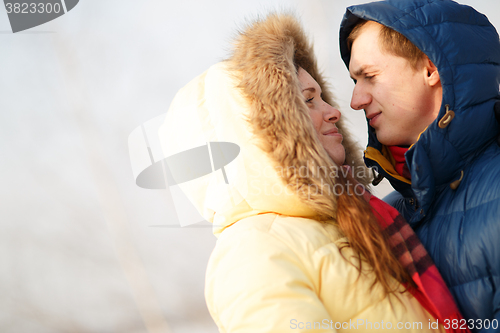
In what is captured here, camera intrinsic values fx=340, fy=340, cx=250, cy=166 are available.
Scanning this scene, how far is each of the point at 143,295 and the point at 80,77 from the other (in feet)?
3.74

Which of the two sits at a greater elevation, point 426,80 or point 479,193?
point 426,80

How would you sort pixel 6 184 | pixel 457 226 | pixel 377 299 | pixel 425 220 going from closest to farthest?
pixel 377 299
pixel 457 226
pixel 425 220
pixel 6 184

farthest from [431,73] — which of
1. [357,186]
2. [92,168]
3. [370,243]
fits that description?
[92,168]

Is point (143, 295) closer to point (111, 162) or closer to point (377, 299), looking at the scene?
point (111, 162)

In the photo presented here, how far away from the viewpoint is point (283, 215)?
80 centimetres

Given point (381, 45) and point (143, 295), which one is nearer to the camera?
point (381, 45)

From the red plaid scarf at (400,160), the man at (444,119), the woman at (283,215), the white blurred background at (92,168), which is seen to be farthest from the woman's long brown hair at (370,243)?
the white blurred background at (92,168)

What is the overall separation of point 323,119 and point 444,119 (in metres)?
0.30

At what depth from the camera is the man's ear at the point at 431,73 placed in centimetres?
95

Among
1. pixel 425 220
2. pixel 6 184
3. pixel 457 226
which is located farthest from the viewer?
pixel 6 184

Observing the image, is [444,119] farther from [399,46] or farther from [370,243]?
[370,243]

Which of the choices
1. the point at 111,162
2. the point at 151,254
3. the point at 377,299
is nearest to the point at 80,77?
the point at 111,162

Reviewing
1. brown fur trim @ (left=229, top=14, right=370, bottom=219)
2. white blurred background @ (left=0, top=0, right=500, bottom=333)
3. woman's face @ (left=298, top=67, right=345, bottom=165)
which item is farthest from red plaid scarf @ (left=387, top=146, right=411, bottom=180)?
white blurred background @ (left=0, top=0, right=500, bottom=333)

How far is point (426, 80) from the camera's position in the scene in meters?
0.97
